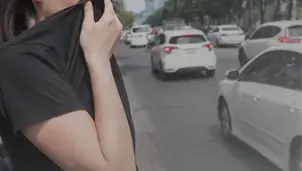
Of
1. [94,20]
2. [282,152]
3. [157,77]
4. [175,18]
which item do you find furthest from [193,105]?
[175,18]

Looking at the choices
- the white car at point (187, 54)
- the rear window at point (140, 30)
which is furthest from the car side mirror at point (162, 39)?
the rear window at point (140, 30)

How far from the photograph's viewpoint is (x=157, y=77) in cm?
1552

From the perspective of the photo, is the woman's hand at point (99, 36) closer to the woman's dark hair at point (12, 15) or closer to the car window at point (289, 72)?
the woman's dark hair at point (12, 15)

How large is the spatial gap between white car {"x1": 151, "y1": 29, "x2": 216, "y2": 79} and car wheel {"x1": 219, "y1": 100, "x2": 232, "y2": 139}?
7.56 m

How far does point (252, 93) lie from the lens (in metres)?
5.50

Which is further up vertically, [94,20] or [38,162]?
[94,20]

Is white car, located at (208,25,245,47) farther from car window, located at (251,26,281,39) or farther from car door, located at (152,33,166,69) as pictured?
car door, located at (152,33,166,69)

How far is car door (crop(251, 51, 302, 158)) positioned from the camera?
14.6 feet

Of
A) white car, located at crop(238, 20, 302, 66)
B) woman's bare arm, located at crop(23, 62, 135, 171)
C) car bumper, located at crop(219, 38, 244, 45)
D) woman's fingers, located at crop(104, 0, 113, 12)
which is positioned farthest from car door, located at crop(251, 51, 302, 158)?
car bumper, located at crop(219, 38, 244, 45)

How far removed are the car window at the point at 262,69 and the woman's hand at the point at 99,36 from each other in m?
4.18

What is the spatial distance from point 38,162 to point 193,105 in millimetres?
8290

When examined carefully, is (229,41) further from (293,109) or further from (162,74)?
(293,109)

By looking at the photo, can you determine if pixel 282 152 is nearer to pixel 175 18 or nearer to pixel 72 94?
pixel 72 94

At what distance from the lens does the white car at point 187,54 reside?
14.6 m
